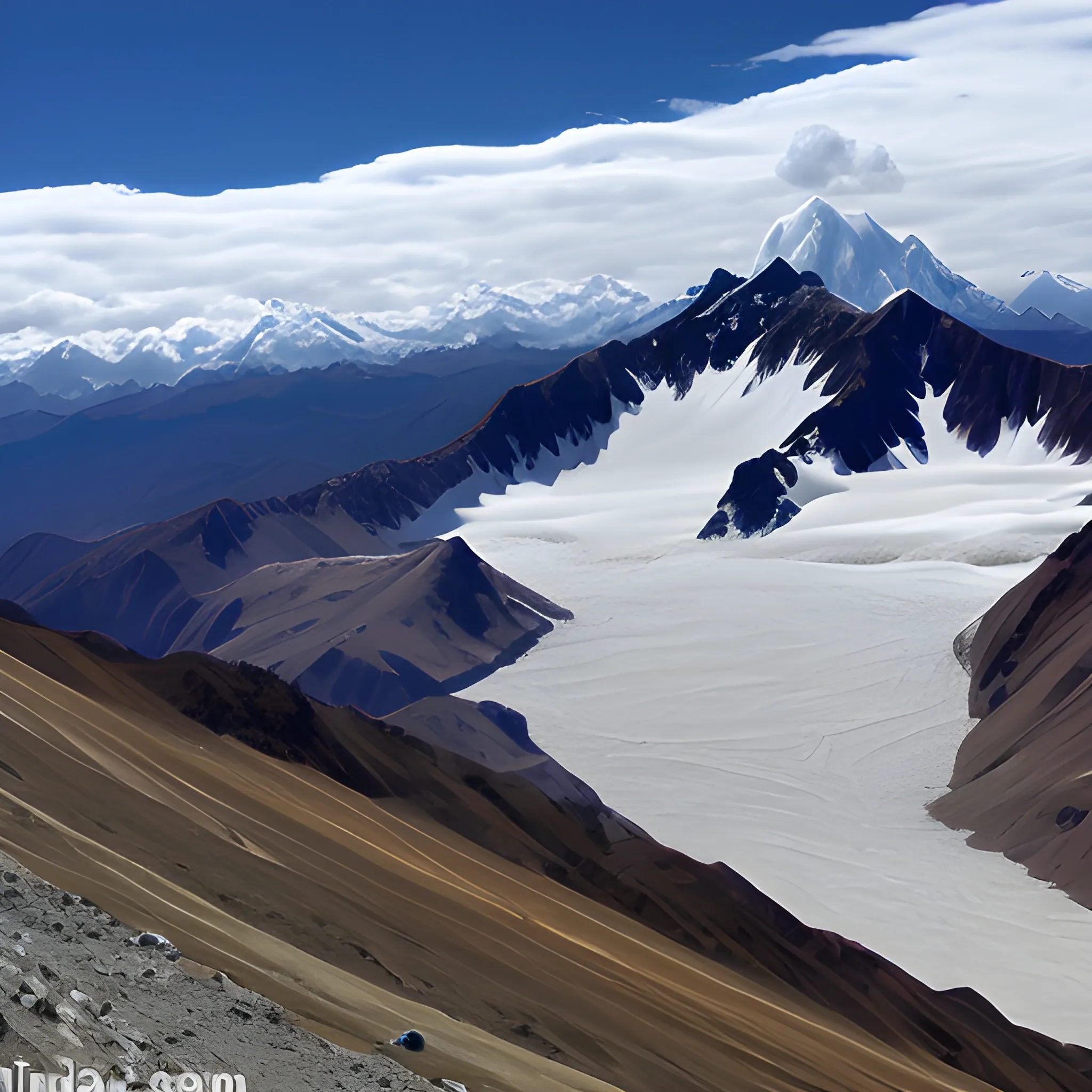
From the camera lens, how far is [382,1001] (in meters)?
18.8

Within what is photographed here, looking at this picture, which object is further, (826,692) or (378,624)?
(378,624)

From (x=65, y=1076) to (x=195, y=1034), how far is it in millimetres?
2702

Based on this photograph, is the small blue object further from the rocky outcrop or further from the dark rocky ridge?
the dark rocky ridge

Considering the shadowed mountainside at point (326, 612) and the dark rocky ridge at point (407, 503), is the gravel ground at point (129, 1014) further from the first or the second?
the dark rocky ridge at point (407, 503)

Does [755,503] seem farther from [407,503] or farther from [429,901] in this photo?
[429,901]

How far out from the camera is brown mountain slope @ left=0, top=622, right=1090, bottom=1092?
770 inches

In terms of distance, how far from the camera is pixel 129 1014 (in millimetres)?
14586

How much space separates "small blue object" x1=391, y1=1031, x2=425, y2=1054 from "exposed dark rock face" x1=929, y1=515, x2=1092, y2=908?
47396 millimetres

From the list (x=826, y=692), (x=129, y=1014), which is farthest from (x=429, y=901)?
(x=826, y=692)

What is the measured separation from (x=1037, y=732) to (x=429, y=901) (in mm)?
52945

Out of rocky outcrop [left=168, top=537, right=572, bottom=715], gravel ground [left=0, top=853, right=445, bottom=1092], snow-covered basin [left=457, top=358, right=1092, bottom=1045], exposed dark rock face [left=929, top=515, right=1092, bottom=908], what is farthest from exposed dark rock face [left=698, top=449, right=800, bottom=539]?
gravel ground [left=0, top=853, right=445, bottom=1092]

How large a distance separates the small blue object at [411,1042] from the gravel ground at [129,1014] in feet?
3.17

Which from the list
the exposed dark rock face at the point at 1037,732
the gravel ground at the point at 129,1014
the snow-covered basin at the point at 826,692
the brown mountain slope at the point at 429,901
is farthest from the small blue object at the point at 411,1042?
the exposed dark rock face at the point at 1037,732

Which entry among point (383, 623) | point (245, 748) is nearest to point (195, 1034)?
point (245, 748)
